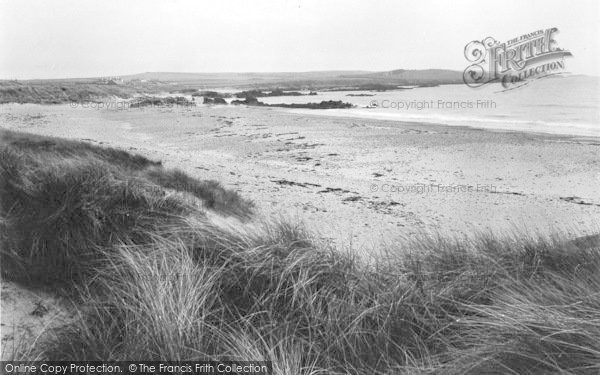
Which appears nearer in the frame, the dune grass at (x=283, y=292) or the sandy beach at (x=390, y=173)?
the dune grass at (x=283, y=292)

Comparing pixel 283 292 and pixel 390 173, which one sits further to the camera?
pixel 390 173

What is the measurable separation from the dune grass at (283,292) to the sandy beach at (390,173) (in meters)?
0.95

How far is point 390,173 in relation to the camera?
1123 centimetres

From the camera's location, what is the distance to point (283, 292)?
3.05 metres

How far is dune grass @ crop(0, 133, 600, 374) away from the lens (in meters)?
2.37

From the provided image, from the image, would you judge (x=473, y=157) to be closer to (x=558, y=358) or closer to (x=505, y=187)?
(x=505, y=187)

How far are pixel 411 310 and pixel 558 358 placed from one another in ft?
2.85

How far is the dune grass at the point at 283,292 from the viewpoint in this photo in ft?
7.78

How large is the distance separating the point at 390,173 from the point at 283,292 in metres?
8.61

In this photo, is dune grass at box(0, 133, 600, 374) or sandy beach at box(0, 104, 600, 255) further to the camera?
sandy beach at box(0, 104, 600, 255)

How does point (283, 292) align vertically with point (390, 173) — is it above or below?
above

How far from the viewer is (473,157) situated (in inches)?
527

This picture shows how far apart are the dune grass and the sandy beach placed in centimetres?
95

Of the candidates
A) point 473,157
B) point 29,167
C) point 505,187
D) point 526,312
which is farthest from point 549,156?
point 29,167
